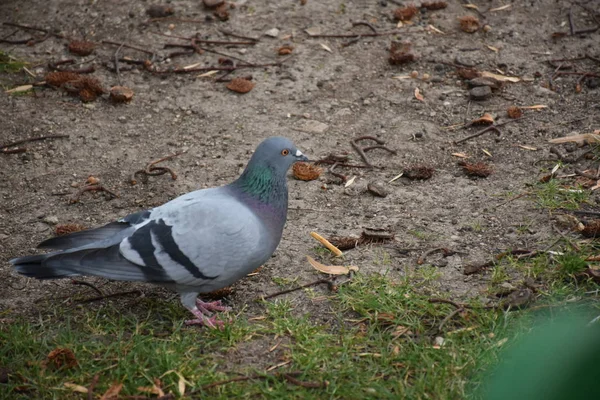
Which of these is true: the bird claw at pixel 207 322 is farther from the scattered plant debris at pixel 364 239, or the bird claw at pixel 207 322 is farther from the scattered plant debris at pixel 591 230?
the scattered plant debris at pixel 591 230

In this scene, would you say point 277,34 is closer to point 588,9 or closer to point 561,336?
point 588,9

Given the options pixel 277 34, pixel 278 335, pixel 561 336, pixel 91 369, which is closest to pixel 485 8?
pixel 277 34

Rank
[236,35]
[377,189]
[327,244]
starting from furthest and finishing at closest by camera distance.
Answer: [236,35] → [377,189] → [327,244]

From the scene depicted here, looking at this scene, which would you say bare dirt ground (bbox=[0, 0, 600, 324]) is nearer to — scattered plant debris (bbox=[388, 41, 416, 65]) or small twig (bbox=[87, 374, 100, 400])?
scattered plant debris (bbox=[388, 41, 416, 65])

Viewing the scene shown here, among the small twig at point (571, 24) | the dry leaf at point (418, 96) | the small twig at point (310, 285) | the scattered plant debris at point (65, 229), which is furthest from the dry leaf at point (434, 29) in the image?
the scattered plant debris at point (65, 229)

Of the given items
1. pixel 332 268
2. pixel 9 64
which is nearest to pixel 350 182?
pixel 332 268

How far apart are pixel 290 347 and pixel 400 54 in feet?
10.1

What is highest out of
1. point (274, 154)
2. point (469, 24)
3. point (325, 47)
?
point (274, 154)

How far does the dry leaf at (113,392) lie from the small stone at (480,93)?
11.0ft

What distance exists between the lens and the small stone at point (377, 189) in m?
4.28

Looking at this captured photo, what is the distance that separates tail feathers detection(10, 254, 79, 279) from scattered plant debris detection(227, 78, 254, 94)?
2.41 m

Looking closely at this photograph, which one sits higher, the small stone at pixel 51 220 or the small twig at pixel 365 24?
the small twig at pixel 365 24

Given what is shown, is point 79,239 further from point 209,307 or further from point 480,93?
point 480,93

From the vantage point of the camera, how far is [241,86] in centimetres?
527
